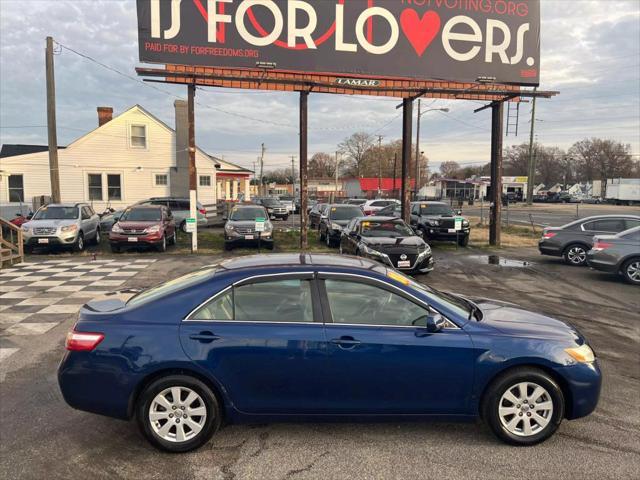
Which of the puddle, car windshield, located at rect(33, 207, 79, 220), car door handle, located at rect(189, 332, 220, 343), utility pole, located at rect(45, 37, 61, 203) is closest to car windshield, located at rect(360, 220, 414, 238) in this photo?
the puddle

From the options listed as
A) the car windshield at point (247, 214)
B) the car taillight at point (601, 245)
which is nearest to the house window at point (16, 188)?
the car windshield at point (247, 214)

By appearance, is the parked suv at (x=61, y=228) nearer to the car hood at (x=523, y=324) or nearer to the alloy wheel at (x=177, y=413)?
the alloy wheel at (x=177, y=413)

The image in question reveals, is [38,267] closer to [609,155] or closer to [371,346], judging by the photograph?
[371,346]

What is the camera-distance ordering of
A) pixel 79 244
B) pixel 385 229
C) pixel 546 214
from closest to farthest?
pixel 385 229 → pixel 79 244 → pixel 546 214

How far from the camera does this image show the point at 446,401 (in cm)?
373

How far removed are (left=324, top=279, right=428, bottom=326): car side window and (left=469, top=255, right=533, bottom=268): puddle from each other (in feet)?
36.7

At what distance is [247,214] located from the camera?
17.5 meters

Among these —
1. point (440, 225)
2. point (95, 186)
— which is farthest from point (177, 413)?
point (95, 186)

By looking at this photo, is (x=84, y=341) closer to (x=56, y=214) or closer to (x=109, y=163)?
(x=56, y=214)

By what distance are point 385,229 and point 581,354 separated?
9.12 m

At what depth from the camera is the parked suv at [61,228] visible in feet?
49.8

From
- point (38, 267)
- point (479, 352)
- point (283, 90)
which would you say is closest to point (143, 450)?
point (479, 352)

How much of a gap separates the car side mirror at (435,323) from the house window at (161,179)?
93.8 feet

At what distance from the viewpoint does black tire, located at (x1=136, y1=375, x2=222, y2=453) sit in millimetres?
3607
